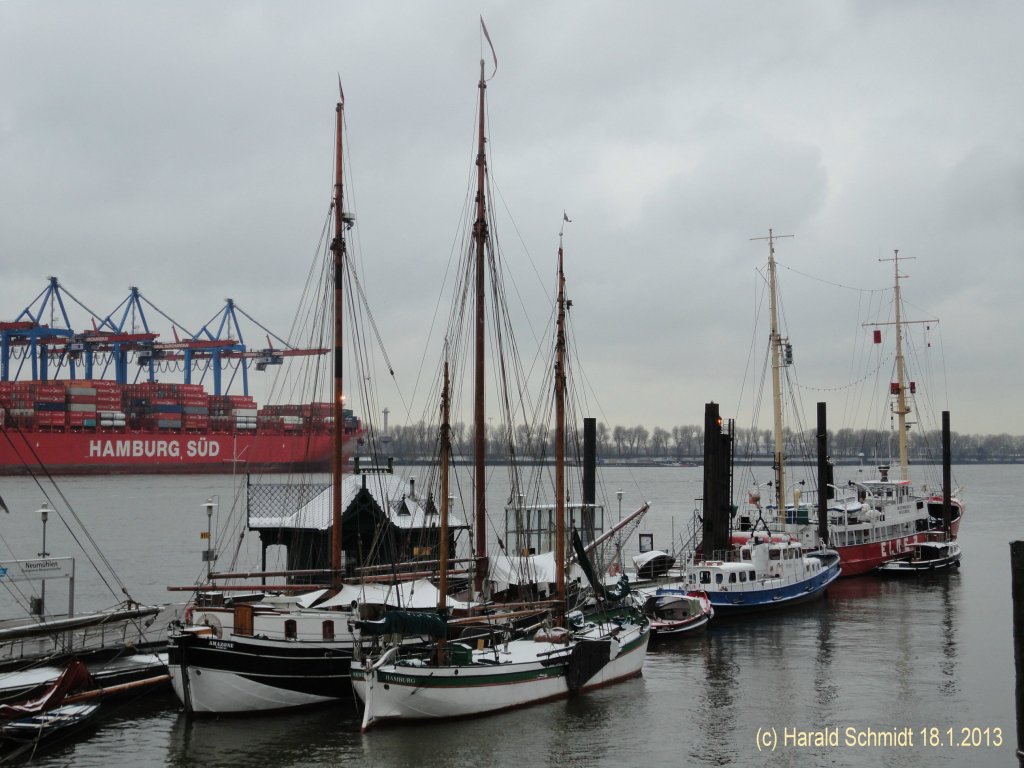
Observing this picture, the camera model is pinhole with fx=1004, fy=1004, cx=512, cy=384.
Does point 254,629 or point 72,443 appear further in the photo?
point 72,443

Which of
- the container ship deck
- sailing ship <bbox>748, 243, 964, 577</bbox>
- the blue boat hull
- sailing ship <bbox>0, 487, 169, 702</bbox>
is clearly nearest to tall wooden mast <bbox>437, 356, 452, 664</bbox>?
sailing ship <bbox>0, 487, 169, 702</bbox>

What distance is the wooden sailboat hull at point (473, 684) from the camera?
78.7 feet

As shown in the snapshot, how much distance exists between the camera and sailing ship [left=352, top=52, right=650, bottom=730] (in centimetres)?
2411

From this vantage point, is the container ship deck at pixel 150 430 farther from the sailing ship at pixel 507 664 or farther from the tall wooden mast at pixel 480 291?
the sailing ship at pixel 507 664

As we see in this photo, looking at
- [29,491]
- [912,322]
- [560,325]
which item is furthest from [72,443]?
[560,325]

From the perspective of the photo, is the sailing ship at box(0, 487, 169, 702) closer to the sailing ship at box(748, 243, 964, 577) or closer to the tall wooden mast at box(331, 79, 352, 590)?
the tall wooden mast at box(331, 79, 352, 590)

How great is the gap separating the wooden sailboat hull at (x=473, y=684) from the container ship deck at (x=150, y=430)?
113644mm

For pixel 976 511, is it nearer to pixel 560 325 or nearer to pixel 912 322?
pixel 912 322

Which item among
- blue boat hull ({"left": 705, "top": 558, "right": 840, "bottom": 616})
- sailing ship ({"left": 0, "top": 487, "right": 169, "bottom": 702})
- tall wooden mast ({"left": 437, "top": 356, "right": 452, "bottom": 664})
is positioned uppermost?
tall wooden mast ({"left": 437, "top": 356, "right": 452, "bottom": 664})

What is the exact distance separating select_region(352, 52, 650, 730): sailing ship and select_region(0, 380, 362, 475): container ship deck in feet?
363

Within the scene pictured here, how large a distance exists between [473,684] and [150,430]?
13946 cm

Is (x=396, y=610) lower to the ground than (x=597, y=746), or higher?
higher

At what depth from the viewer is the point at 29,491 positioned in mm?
124750

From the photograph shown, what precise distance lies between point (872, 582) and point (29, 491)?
106m
